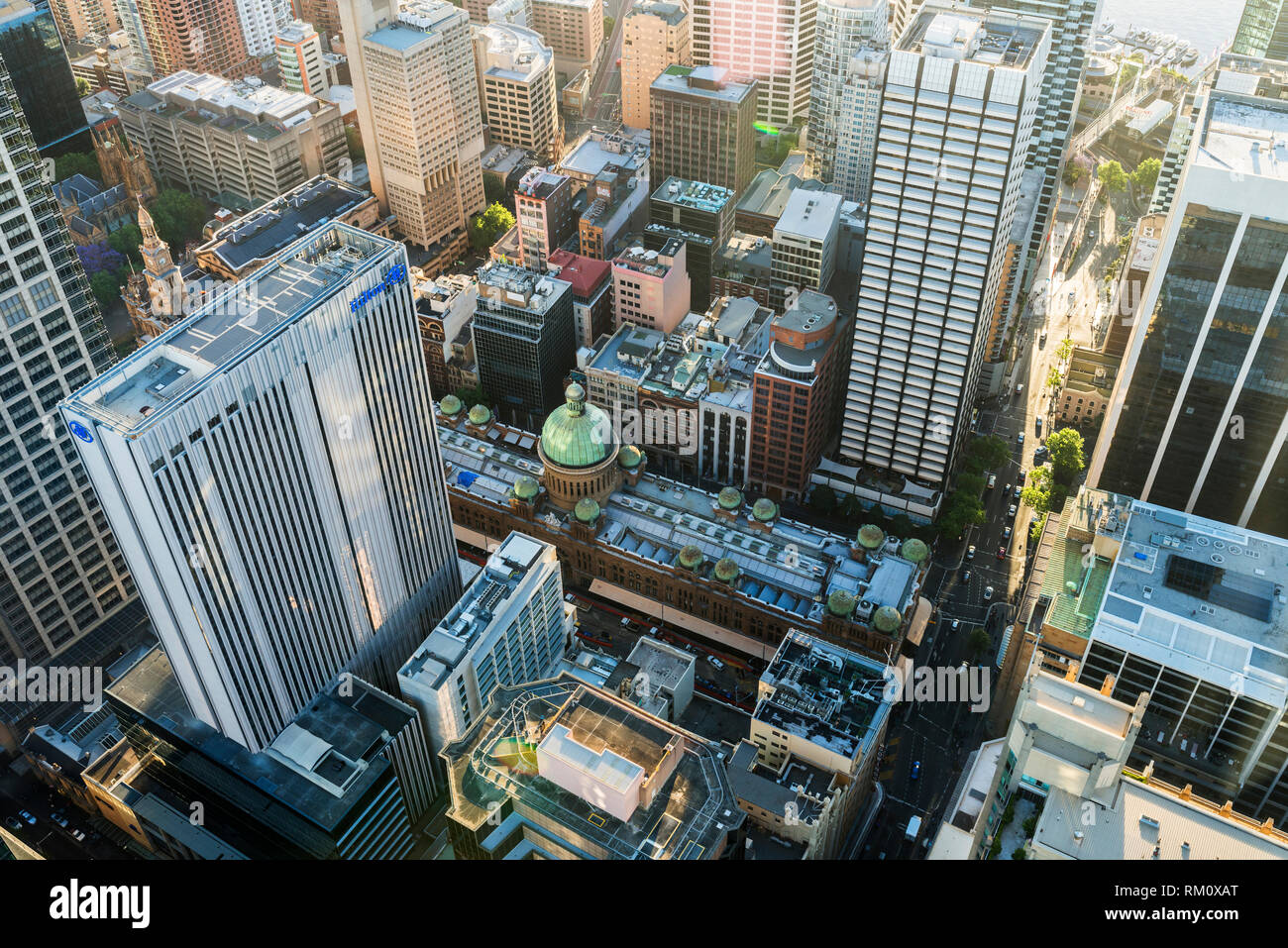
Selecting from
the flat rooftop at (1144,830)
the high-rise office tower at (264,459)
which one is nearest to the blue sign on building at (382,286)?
the high-rise office tower at (264,459)

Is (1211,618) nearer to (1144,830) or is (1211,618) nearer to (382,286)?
(1144,830)

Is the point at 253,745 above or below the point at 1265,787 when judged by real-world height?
above

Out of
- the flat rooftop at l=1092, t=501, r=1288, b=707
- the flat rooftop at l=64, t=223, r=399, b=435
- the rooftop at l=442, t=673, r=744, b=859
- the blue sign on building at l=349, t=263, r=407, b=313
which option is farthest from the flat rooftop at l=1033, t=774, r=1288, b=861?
A: the flat rooftop at l=64, t=223, r=399, b=435

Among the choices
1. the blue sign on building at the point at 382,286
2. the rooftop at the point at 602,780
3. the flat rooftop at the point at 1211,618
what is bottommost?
the flat rooftop at the point at 1211,618

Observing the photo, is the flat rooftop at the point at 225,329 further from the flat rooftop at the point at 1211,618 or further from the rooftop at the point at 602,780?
the flat rooftop at the point at 1211,618

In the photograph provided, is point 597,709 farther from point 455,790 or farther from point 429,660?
point 429,660
